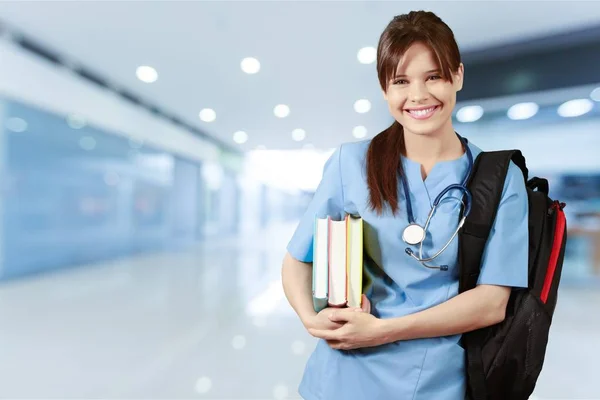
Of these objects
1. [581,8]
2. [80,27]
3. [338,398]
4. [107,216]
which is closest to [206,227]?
[107,216]

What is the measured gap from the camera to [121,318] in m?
3.59

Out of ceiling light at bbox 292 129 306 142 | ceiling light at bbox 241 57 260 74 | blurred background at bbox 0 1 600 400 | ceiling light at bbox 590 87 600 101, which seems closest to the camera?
blurred background at bbox 0 1 600 400

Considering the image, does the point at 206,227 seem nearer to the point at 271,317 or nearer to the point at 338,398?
the point at 271,317

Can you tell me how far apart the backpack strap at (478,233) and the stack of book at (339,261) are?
173 mm

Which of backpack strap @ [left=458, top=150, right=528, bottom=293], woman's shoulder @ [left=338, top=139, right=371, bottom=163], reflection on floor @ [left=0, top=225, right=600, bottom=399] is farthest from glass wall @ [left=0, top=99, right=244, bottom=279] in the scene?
backpack strap @ [left=458, top=150, right=528, bottom=293]

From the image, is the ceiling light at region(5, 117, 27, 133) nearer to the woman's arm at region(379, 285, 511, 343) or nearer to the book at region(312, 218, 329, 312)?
the book at region(312, 218, 329, 312)

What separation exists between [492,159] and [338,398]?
0.52 metres

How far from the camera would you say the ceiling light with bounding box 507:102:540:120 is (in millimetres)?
5074

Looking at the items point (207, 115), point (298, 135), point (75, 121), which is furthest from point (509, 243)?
point (298, 135)

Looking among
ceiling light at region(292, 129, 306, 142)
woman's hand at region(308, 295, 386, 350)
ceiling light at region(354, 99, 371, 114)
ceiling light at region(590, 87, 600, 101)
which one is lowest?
woman's hand at region(308, 295, 386, 350)

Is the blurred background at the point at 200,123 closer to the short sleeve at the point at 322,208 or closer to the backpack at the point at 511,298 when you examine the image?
the short sleeve at the point at 322,208

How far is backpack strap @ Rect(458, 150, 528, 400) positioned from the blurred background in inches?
24.9

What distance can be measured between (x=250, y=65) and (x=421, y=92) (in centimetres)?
468

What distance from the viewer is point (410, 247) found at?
2.40 feet
